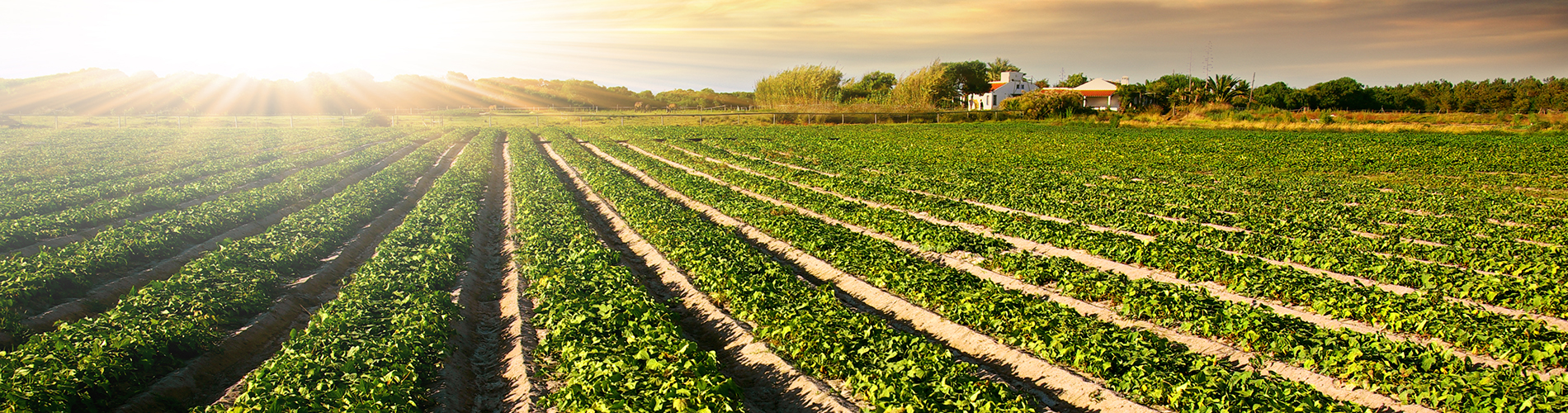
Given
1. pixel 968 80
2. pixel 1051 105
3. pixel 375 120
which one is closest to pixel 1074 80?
pixel 968 80

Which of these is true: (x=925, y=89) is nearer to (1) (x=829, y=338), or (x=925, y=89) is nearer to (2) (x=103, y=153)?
(2) (x=103, y=153)

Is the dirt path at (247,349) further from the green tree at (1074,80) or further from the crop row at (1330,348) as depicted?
the green tree at (1074,80)

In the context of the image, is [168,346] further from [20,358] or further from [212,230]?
[212,230]

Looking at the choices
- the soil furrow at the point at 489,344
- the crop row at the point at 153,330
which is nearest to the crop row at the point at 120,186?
the crop row at the point at 153,330

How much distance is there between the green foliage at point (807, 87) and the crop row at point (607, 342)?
220ft

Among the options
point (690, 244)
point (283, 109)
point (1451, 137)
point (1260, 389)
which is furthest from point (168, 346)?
point (283, 109)

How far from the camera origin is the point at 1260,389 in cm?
629

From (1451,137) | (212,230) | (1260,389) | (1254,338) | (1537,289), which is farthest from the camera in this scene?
(1451,137)

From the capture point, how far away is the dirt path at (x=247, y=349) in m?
7.41

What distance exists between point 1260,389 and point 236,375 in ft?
34.5

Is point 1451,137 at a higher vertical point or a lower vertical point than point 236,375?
higher

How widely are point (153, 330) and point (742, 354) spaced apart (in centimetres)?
651

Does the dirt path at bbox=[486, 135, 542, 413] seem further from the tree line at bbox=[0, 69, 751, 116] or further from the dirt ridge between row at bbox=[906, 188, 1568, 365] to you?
the tree line at bbox=[0, 69, 751, 116]

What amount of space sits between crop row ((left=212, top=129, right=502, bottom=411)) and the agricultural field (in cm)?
4
